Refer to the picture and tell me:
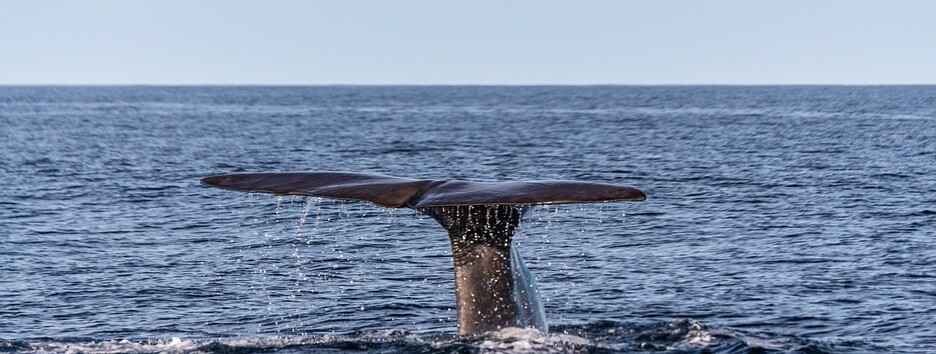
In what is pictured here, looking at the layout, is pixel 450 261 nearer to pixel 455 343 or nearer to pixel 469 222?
pixel 455 343

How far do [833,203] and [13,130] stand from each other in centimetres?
6074

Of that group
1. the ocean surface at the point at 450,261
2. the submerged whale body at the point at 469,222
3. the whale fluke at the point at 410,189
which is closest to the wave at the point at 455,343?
the ocean surface at the point at 450,261

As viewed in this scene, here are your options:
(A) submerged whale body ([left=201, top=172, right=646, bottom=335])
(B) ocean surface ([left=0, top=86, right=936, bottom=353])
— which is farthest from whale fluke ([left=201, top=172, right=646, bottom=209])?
(B) ocean surface ([left=0, top=86, right=936, bottom=353])

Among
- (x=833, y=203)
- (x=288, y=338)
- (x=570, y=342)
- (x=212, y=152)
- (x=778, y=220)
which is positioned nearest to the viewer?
(x=570, y=342)

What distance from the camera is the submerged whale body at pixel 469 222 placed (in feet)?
38.9

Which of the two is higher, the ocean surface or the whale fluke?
the whale fluke

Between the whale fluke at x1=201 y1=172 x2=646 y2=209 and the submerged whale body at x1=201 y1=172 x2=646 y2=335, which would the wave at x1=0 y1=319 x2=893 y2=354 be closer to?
the submerged whale body at x1=201 y1=172 x2=646 y2=335

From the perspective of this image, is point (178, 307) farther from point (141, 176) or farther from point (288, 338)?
point (141, 176)

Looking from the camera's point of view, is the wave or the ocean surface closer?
the wave

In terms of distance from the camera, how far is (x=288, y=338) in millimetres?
16297

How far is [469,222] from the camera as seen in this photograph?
1272cm

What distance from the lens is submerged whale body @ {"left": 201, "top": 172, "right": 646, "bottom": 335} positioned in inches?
466

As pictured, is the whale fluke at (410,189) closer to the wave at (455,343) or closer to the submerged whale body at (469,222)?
the submerged whale body at (469,222)

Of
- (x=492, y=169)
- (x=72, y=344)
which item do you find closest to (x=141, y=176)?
(x=492, y=169)
